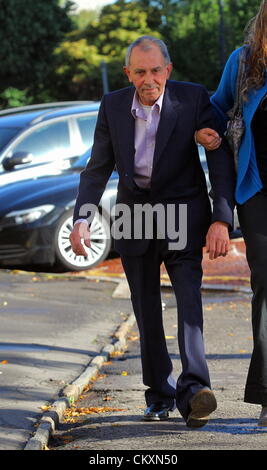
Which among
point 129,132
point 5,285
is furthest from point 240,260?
point 129,132

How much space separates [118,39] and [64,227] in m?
33.3

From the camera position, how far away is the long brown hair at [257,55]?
523 cm

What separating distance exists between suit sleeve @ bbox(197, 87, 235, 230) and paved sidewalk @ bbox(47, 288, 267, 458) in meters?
1.02

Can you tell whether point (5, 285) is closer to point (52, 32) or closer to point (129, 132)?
point (129, 132)

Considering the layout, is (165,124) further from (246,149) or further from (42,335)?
(42,335)

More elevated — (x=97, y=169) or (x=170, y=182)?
(x=97, y=169)

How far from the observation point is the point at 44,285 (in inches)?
441

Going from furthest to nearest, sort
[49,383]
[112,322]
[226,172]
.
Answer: [112,322], [49,383], [226,172]


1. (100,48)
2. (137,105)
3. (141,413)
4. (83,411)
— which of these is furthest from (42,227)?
(100,48)

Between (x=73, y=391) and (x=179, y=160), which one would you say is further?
(x=73, y=391)

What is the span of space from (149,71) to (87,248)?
6.92 m

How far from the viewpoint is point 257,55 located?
17.3ft

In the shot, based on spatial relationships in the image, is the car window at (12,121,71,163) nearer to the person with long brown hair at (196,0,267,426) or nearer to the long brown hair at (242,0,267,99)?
the person with long brown hair at (196,0,267,426)

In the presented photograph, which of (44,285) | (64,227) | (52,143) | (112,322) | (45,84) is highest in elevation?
(45,84)
